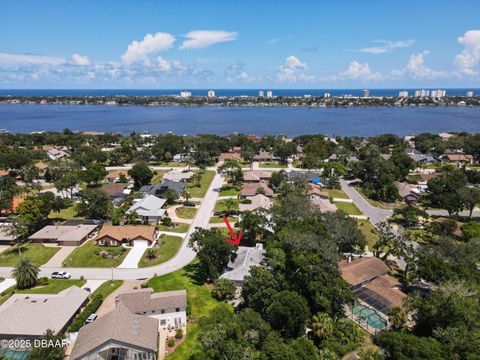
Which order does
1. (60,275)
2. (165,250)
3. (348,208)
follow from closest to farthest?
1. (60,275)
2. (165,250)
3. (348,208)

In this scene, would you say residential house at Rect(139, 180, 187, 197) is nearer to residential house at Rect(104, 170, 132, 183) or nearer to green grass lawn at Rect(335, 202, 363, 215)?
residential house at Rect(104, 170, 132, 183)

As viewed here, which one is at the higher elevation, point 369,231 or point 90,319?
point 90,319

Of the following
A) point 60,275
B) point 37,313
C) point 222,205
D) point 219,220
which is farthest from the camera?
point 222,205

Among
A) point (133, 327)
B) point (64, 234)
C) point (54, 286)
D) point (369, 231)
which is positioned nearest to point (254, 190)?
point (369, 231)

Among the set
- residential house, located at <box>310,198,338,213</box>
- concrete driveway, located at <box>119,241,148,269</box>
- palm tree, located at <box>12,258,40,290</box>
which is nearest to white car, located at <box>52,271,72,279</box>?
palm tree, located at <box>12,258,40,290</box>

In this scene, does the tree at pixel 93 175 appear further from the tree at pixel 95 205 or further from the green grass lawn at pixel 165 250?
the green grass lawn at pixel 165 250

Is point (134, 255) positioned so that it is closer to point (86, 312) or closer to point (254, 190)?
point (86, 312)

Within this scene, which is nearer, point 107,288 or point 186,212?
point 107,288
